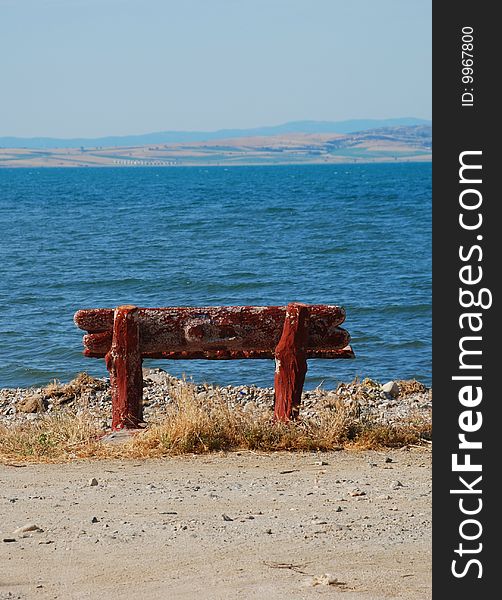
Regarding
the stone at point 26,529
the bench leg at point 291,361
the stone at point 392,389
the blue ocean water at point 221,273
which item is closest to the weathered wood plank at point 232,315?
the bench leg at point 291,361

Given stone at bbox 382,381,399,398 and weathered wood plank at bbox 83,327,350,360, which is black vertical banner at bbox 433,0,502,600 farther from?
stone at bbox 382,381,399,398

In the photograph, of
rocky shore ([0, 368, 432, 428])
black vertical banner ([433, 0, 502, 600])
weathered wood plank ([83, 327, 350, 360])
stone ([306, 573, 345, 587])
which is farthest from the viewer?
rocky shore ([0, 368, 432, 428])

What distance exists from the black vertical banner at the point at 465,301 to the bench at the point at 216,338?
423 centimetres

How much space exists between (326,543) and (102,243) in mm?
36796

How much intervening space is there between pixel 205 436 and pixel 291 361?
1045 mm

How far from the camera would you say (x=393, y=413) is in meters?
12.1

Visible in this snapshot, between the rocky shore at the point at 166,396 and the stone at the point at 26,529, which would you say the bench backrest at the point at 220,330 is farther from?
the rocky shore at the point at 166,396

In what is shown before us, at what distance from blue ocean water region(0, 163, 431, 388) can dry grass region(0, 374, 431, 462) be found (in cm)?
687

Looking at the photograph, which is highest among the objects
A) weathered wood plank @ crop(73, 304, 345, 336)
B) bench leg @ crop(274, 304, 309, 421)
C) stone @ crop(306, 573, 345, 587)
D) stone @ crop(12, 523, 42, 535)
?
weathered wood plank @ crop(73, 304, 345, 336)

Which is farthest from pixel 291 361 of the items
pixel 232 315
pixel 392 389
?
pixel 392 389

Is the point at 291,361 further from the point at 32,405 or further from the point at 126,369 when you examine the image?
the point at 32,405

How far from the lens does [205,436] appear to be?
27.2 feet

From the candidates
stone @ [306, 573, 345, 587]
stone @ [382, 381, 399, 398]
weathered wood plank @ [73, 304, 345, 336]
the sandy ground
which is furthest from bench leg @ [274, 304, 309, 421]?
stone @ [382, 381, 399, 398]

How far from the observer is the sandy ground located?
5.04 m
